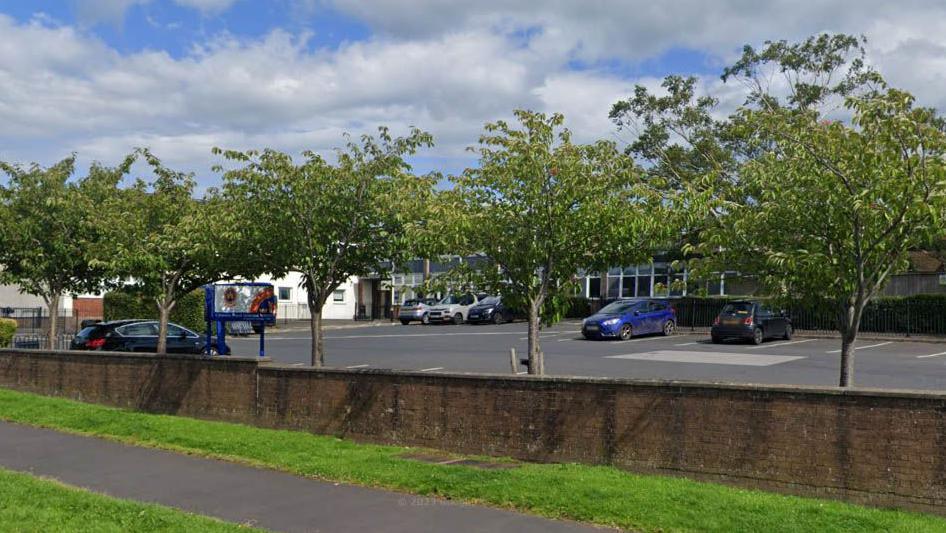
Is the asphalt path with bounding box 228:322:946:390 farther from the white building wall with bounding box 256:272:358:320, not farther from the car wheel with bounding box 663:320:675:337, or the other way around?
the white building wall with bounding box 256:272:358:320

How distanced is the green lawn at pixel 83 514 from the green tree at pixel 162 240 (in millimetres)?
6568

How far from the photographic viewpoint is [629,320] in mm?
31250

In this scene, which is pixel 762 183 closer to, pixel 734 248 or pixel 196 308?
pixel 734 248

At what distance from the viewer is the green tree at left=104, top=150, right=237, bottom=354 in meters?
15.7

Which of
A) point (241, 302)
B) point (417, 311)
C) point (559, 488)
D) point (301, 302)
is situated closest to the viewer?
point (559, 488)

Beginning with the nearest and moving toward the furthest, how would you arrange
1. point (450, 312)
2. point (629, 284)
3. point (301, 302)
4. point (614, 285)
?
point (450, 312), point (629, 284), point (614, 285), point (301, 302)

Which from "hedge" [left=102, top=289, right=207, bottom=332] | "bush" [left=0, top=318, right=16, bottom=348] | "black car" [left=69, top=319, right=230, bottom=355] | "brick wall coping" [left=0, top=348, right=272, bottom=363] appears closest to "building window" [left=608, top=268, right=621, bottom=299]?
"hedge" [left=102, top=289, right=207, bottom=332]

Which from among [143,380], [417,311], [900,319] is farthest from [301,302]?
[143,380]

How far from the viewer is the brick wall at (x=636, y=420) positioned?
8.88 meters

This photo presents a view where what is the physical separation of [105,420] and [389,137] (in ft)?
21.1

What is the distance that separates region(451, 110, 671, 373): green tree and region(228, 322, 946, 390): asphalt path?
532 cm

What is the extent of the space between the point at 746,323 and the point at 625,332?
13.6ft

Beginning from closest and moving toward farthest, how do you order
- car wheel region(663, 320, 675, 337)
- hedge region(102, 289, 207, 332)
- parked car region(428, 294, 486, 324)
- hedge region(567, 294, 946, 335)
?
hedge region(567, 294, 946, 335), car wheel region(663, 320, 675, 337), hedge region(102, 289, 207, 332), parked car region(428, 294, 486, 324)

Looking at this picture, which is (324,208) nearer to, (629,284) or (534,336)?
(534,336)
